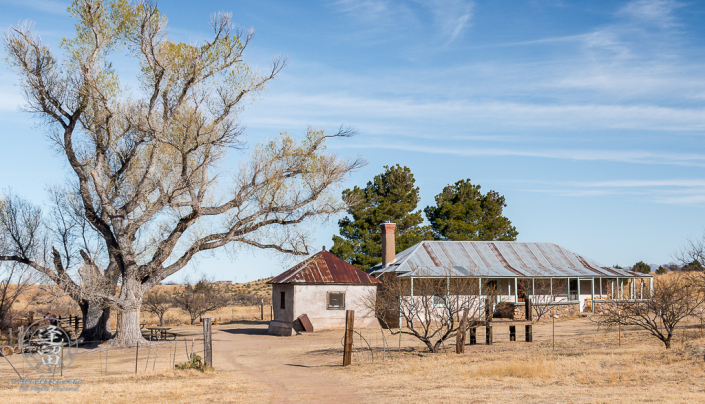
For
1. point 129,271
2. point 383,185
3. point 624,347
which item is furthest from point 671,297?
point 383,185

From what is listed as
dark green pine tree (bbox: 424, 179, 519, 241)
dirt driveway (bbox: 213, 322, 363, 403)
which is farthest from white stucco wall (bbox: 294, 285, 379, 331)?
dark green pine tree (bbox: 424, 179, 519, 241)

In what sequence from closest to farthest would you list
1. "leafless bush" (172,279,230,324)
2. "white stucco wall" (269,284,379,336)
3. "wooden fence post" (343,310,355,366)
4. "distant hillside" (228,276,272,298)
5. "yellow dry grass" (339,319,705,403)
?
"yellow dry grass" (339,319,705,403), "wooden fence post" (343,310,355,366), "white stucco wall" (269,284,379,336), "leafless bush" (172,279,230,324), "distant hillside" (228,276,272,298)

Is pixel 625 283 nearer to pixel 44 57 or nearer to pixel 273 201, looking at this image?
pixel 273 201

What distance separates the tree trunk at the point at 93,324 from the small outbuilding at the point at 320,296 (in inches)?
319

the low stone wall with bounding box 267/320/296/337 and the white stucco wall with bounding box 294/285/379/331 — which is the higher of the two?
the white stucco wall with bounding box 294/285/379/331

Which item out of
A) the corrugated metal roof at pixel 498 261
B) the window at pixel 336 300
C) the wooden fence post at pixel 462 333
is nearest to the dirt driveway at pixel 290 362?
the window at pixel 336 300

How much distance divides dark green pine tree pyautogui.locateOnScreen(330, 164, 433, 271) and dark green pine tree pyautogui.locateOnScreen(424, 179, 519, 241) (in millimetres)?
2191

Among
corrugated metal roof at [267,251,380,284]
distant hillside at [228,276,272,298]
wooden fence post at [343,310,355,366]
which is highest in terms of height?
corrugated metal roof at [267,251,380,284]

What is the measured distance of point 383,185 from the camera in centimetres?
4691

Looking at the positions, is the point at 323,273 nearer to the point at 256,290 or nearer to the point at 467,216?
the point at 467,216

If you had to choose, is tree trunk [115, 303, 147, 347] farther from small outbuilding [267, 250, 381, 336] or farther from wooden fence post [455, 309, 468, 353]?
wooden fence post [455, 309, 468, 353]

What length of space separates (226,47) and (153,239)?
8.62m

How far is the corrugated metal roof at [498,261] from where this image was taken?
35000 mm

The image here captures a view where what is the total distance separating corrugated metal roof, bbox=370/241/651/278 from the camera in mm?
35000
